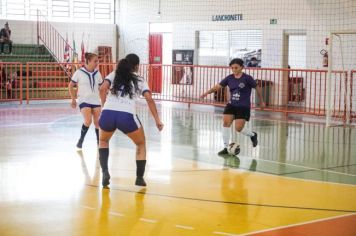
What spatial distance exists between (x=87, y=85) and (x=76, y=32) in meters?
20.1

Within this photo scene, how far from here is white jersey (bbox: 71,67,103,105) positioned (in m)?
12.2

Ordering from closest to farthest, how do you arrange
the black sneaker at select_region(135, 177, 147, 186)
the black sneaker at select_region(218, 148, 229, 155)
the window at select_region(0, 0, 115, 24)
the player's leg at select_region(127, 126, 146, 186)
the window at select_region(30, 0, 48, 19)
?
1. the player's leg at select_region(127, 126, 146, 186)
2. the black sneaker at select_region(135, 177, 147, 186)
3. the black sneaker at select_region(218, 148, 229, 155)
4. the window at select_region(0, 0, 115, 24)
5. the window at select_region(30, 0, 48, 19)

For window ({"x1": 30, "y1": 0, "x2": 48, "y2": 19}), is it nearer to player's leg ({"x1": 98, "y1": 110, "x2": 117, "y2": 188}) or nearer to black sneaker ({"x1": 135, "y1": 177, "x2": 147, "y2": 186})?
player's leg ({"x1": 98, "y1": 110, "x2": 117, "y2": 188})

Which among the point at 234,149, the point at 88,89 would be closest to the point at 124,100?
the point at 88,89

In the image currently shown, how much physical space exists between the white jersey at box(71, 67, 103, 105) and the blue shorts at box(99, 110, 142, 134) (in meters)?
3.60

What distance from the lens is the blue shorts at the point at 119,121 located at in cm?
862

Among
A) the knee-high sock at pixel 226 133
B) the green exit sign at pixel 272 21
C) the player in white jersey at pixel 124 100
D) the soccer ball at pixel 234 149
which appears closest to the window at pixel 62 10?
the green exit sign at pixel 272 21

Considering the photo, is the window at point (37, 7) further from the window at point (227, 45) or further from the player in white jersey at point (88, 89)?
the player in white jersey at point (88, 89)

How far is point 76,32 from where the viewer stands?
104 feet

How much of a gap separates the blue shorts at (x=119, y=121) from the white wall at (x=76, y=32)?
21.9 metres

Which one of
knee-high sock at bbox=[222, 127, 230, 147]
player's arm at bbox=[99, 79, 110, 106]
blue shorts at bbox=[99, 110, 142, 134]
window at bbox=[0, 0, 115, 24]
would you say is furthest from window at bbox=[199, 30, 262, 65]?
blue shorts at bbox=[99, 110, 142, 134]

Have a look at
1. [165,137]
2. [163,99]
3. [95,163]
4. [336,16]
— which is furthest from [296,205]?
[163,99]

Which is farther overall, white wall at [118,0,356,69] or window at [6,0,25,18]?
window at [6,0,25,18]

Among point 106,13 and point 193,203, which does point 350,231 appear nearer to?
point 193,203
